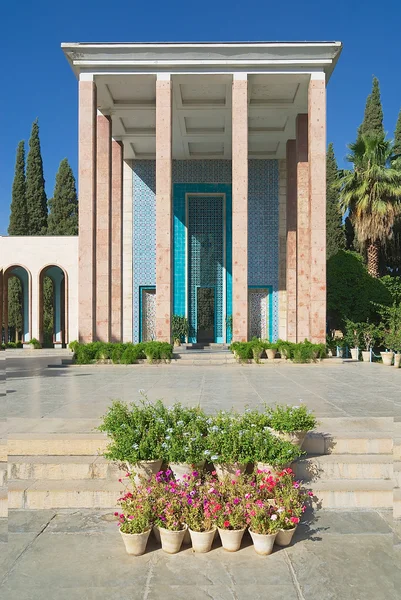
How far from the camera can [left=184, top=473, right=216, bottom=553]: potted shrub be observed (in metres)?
3.63

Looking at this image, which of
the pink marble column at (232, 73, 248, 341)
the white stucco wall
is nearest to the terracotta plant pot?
the pink marble column at (232, 73, 248, 341)

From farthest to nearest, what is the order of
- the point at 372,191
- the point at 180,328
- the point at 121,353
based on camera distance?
the point at 180,328 < the point at 372,191 < the point at 121,353

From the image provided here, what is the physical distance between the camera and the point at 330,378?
11422mm

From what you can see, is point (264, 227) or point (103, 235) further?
point (264, 227)

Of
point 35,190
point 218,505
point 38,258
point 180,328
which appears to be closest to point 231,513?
point 218,505

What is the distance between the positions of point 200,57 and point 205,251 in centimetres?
932

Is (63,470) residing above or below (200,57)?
below

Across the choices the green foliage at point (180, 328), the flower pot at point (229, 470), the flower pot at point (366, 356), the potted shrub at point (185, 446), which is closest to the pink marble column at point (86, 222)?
the green foliage at point (180, 328)

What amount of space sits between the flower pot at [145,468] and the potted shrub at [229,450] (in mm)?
506

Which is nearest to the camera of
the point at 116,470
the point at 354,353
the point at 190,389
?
the point at 116,470

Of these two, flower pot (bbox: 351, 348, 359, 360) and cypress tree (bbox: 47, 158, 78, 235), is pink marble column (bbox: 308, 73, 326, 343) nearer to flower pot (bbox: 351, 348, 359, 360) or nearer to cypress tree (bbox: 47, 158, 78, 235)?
flower pot (bbox: 351, 348, 359, 360)

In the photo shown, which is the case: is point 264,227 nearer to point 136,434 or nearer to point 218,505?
point 136,434

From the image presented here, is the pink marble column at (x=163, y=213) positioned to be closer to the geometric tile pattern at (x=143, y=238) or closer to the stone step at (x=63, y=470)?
the geometric tile pattern at (x=143, y=238)

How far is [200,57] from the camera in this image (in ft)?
54.1
